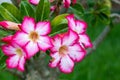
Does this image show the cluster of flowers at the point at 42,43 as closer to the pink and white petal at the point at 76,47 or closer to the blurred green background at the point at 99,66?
the pink and white petal at the point at 76,47

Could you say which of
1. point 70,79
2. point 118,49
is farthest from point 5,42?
point 118,49

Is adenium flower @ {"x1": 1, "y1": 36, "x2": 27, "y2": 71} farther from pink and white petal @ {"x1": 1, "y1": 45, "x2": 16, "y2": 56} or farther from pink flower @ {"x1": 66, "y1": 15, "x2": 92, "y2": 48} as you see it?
pink flower @ {"x1": 66, "y1": 15, "x2": 92, "y2": 48}

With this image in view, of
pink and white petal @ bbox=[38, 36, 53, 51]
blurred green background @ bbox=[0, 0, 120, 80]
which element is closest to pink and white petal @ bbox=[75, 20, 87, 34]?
pink and white petal @ bbox=[38, 36, 53, 51]

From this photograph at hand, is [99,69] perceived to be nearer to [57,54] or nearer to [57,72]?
[57,72]

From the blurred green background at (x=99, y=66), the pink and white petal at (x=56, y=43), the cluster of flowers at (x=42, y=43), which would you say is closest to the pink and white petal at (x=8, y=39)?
the cluster of flowers at (x=42, y=43)

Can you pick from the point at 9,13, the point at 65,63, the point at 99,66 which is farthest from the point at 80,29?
the point at 99,66

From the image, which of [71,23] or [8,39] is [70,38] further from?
[8,39]
